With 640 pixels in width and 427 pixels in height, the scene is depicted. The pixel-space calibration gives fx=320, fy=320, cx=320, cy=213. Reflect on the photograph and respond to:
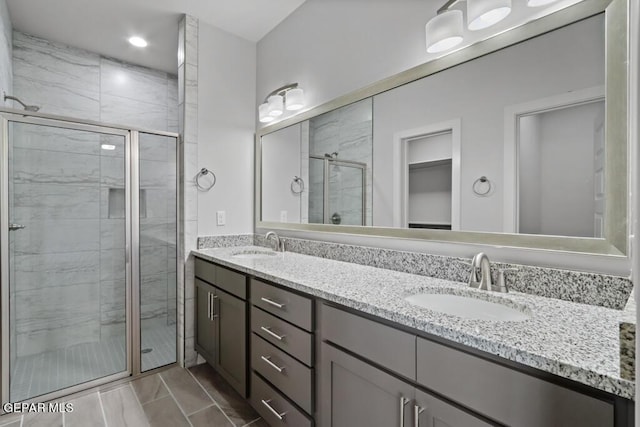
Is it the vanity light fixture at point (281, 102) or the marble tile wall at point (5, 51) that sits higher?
the marble tile wall at point (5, 51)

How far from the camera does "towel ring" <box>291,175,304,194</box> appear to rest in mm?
2294

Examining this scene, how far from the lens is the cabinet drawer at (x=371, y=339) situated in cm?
94

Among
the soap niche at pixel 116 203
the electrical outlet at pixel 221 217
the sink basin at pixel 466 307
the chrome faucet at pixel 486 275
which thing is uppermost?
the soap niche at pixel 116 203

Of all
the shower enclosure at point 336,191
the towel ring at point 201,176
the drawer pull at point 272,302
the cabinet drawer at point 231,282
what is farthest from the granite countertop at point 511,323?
the towel ring at point 201,176

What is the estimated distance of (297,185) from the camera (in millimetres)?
2332

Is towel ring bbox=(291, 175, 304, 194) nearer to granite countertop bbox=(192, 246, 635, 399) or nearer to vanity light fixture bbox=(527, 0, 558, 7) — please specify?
granite countertop bbox=(192, 246, 635, 399)

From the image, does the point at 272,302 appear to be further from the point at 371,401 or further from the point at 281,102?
the point at 281,102

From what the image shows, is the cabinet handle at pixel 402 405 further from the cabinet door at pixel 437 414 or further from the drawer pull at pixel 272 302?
the drawer pull at pixel 272 302

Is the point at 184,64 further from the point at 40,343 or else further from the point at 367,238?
the point at 40,343

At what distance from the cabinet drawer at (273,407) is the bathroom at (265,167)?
5cm

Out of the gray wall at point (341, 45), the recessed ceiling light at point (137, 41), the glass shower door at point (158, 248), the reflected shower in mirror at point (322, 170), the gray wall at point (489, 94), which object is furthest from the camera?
the recessed ceiling light at point (137, 41)

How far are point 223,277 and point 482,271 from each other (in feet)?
4.65

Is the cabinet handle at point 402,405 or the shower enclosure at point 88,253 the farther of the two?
the shower enclosure at point 88,253

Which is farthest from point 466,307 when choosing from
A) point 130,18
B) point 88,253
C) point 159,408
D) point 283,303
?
point 130,18
